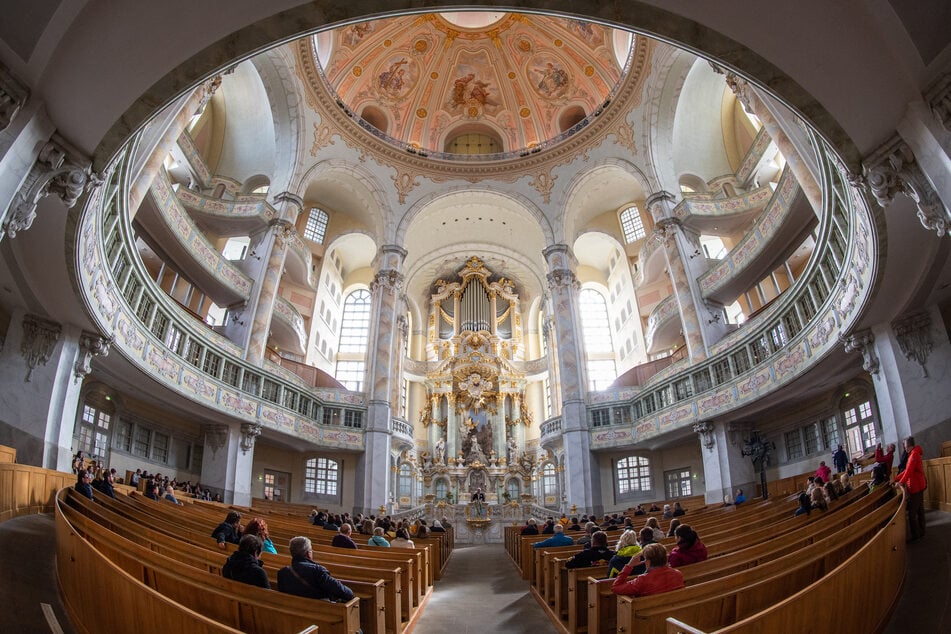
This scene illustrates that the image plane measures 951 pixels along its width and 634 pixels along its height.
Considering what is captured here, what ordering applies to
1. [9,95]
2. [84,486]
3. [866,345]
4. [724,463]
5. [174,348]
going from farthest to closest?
1. [724,463]
2. [174,348]
3. [866,345]
4. [84,486]
5. [9,95]

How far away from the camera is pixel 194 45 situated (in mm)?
6918

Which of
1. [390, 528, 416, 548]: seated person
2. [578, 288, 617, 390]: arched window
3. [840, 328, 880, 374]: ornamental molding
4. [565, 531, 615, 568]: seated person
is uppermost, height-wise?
[578, 288, 617, 390]: arched window

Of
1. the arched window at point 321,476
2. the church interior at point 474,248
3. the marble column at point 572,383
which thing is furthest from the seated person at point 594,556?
the arched window at point 321,476

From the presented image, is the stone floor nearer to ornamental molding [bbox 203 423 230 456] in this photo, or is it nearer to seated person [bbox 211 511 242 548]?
seated person [bbox 211 511 242 548]

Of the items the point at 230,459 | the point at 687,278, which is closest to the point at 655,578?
the point at 230,459

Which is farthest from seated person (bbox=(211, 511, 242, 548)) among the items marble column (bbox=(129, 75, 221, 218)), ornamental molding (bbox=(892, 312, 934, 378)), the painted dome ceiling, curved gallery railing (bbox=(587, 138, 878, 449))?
the painted dome ceiling

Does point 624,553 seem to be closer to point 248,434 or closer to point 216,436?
point 248,434

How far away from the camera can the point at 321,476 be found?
88.6ft

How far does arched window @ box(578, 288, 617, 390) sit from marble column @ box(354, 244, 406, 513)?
42.0ft

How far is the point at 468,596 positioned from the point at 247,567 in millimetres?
5504

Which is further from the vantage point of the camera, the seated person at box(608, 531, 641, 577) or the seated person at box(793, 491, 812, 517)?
the seated person at box(793, 491, 812, 517)

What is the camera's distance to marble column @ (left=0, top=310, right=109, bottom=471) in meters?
12.4

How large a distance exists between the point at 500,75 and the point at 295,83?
1391 cm

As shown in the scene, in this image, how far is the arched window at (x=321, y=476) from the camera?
26.7 metres
